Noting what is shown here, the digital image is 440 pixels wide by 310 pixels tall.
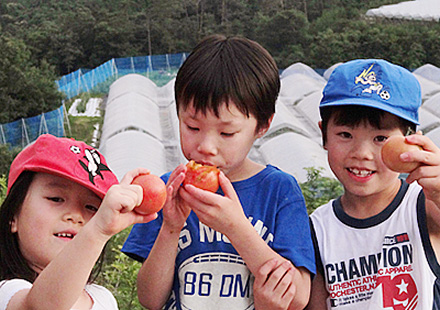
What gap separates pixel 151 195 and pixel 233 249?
334mm

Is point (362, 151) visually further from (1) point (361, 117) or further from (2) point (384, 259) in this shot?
(2) point (384, 259)

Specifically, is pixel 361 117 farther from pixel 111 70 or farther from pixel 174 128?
pixel 111 70

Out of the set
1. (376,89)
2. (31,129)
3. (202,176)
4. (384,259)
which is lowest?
(31,129)

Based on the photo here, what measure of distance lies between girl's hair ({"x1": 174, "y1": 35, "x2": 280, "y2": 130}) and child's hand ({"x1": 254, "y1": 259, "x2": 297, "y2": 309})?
0.41m

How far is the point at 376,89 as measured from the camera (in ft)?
5.53

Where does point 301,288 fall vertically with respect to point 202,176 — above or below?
below

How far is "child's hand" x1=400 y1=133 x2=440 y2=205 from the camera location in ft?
4.63

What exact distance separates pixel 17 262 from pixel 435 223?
120cm

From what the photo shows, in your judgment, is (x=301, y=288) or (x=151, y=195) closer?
(x=151, y=195)

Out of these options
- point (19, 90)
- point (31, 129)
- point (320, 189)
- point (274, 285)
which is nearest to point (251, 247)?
point (274, 285)

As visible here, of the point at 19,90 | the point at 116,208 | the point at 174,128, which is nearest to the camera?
the point at 116,208

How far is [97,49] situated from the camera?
83.5ft

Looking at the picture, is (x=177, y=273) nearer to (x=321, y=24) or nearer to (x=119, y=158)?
(x=119, y=158)

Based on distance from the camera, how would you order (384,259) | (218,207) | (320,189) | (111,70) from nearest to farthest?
(218,207) → (384,259) → (320,189) → (111,70)
